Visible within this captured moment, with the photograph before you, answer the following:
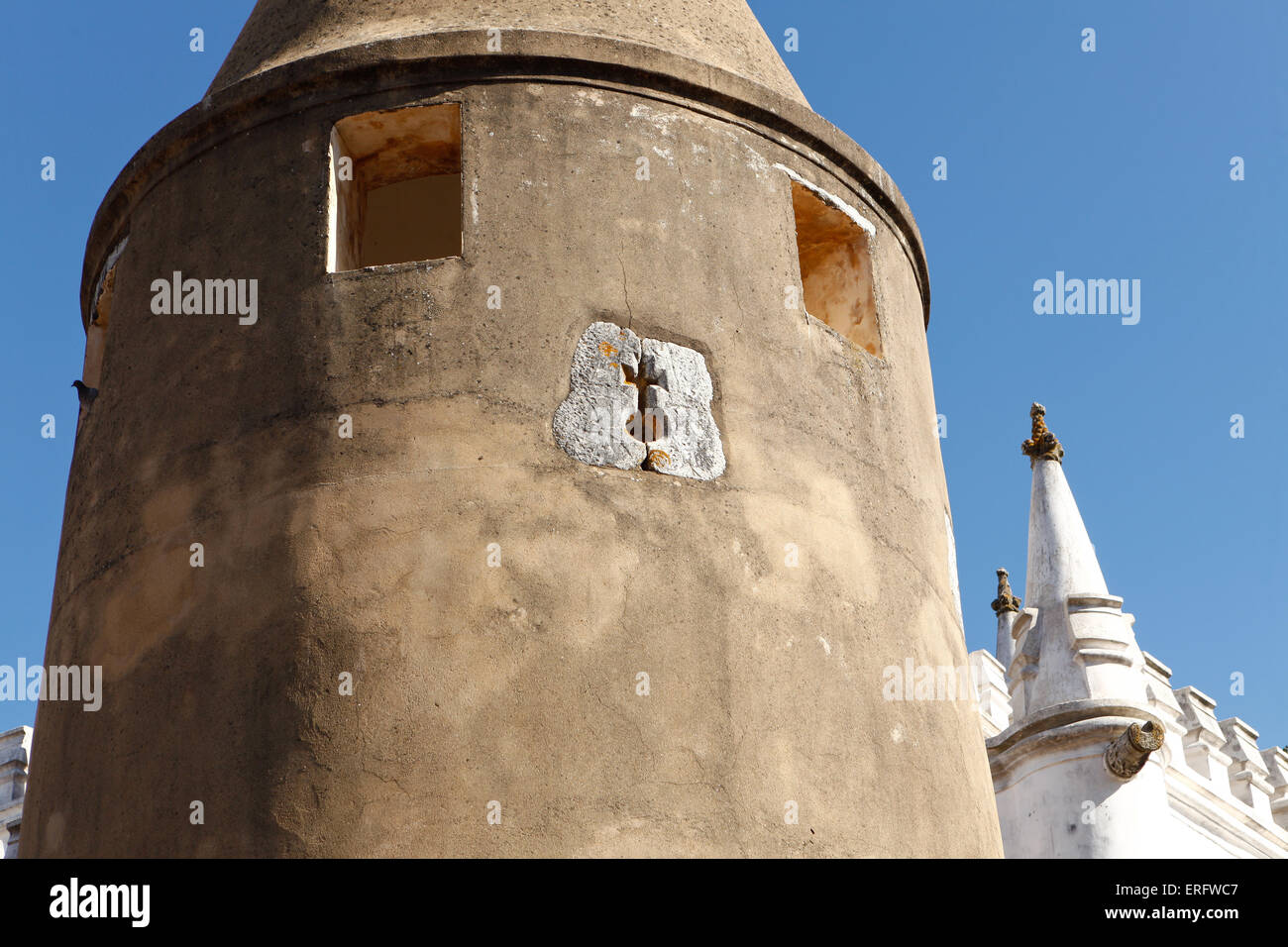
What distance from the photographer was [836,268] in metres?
6.16

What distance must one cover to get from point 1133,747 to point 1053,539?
181 cm

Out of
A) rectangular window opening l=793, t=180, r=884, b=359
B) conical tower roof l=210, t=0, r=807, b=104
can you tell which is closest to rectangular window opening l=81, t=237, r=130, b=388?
conical tower roof l=210, t=0, r=807, b=104

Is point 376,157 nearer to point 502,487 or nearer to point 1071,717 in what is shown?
point 502,487

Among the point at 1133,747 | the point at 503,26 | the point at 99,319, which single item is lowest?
the point at 1133,747

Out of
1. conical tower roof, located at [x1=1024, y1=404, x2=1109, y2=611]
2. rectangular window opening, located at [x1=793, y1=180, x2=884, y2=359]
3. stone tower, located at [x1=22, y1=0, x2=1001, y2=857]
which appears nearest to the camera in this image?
stone tower, located at [x1=22, y1=0, x2=1001, y2=857]

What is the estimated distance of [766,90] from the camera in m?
5.73

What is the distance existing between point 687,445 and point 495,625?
2.82 ft

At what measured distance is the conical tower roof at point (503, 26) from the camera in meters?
5.73

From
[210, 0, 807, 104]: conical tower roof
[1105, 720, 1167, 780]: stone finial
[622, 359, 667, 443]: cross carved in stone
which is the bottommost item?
[1105, 720, 1167, 780]: stone finial

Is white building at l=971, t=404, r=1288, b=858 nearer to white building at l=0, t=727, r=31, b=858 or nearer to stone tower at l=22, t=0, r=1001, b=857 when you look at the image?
stone tower at l=22, t=0, r=1001, b=857

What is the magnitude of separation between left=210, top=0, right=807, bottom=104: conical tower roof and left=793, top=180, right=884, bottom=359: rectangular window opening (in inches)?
16.8

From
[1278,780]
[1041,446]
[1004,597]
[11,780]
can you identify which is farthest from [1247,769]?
[11,780]

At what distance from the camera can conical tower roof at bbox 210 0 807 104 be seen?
5727 mm
